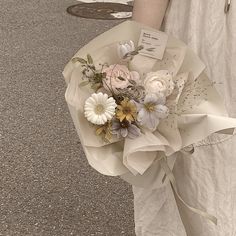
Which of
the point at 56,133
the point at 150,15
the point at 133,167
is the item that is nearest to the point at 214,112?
the point at 133,167

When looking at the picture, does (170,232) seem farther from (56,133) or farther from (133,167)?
(56,133)

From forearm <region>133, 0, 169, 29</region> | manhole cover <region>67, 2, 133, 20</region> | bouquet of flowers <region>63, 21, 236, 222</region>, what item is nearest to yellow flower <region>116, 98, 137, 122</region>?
bouquet of flowers <region>63, 21, 236, 222</region>

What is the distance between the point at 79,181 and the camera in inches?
121

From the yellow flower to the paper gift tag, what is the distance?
17 cm

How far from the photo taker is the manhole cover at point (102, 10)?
6098 mm

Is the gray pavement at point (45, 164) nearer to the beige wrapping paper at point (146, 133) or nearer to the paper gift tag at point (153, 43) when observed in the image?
the beige wrapping paper at point (146, 133)

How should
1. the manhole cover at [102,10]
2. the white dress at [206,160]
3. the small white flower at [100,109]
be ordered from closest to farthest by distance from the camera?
the small white flower at [100,109] < the white dress at [206,160] < the manhole cover at [102,10]

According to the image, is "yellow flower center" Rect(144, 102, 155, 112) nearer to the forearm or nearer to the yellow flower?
the yellow flower

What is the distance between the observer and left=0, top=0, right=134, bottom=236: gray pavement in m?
2.76

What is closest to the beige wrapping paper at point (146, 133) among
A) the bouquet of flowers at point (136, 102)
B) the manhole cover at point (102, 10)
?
the bouquet of flowers at point (136, 102)

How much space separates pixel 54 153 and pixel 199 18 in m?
1.86

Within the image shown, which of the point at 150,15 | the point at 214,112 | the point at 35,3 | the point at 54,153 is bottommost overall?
the point at 35,3

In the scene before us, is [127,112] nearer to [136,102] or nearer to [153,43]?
[136,102]

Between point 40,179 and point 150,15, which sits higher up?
point 150,15
